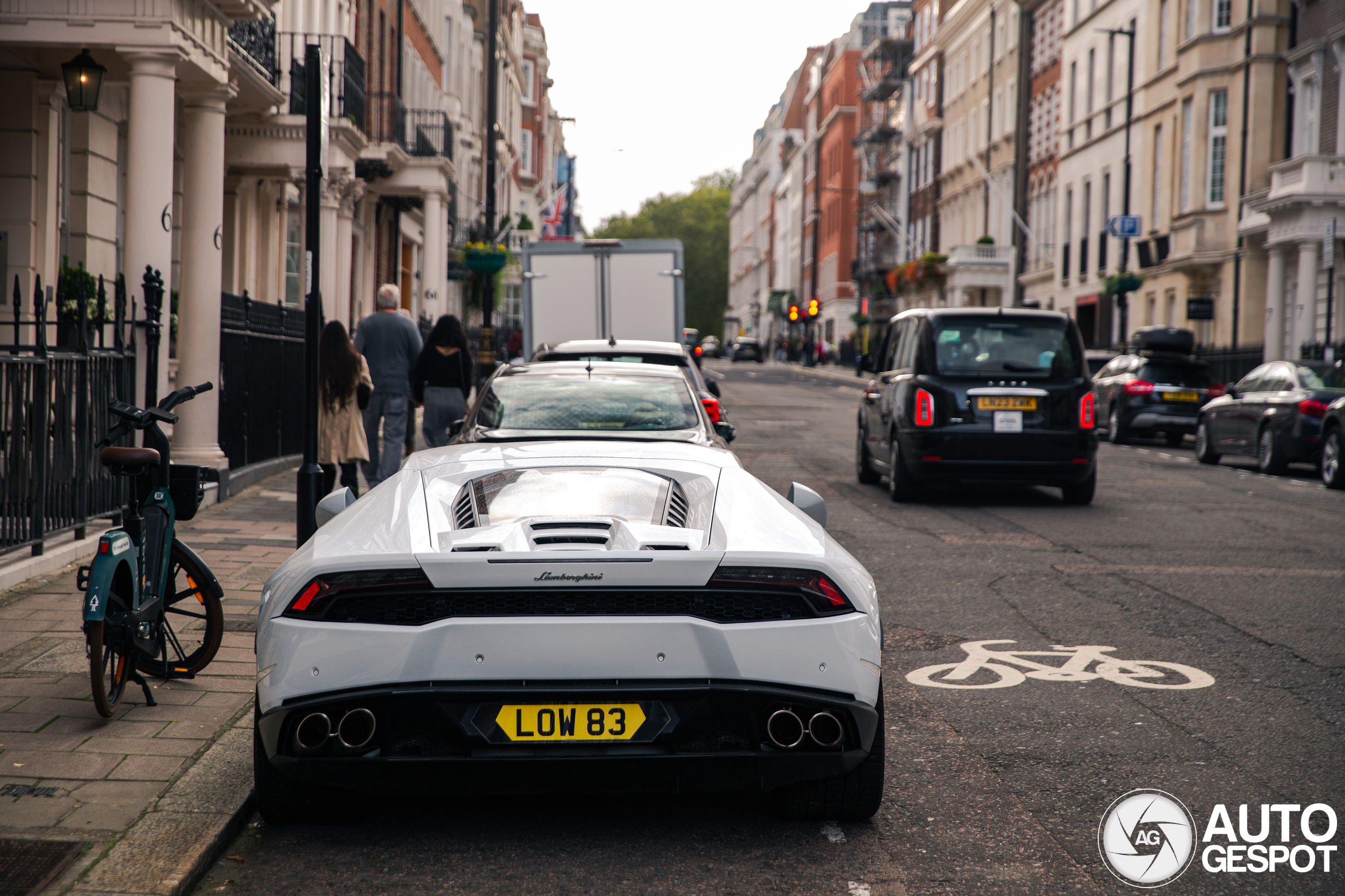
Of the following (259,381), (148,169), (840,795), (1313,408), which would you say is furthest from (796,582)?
(1313,408)

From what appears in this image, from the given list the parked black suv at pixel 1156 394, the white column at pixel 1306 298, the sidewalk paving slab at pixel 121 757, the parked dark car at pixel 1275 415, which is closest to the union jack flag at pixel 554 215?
the white column at pixel 1306 298

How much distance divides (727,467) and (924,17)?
78009 mm

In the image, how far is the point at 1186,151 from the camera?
4147cm

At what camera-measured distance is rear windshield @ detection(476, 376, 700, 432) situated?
6.33 metres

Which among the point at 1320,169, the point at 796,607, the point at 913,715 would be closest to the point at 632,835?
the point at 796,607

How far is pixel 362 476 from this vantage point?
50.4ft

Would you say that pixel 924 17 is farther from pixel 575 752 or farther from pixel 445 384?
pixel 575 752

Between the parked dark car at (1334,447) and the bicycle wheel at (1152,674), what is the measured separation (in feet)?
36.5

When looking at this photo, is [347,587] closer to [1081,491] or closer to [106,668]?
[106,668]

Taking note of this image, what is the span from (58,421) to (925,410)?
26.1 ft

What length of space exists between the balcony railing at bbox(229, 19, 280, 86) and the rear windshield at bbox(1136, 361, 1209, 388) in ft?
49.8

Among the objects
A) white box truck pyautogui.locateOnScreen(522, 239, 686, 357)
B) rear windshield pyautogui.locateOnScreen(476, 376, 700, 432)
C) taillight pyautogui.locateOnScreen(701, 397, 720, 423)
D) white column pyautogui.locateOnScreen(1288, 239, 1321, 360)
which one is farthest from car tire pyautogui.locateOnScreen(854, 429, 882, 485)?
white column pyautogui.locateOnScreen(1288, 239, 1321, 360)

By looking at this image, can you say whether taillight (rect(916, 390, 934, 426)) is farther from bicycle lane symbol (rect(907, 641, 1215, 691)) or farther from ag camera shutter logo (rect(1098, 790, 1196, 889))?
ag camera shutter logo (rect(1098, 790, 1196, 889))

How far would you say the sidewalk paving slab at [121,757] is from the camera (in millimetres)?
3836
